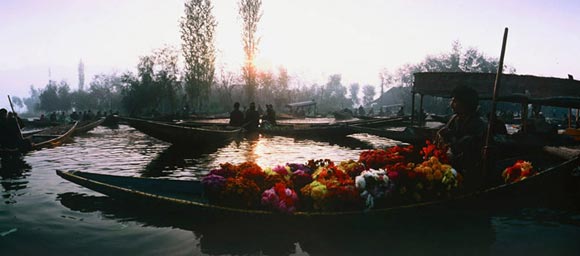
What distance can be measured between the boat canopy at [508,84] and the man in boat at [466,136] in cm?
1261

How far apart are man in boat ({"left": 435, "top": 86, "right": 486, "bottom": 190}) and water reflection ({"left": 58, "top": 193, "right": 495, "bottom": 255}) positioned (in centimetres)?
Answer: 69

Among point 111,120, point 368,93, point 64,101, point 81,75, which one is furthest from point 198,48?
point 81,75

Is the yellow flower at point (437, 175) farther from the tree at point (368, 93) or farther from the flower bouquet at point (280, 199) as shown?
the tree at point (368, 93)

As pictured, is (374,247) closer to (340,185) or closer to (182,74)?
(340,185)

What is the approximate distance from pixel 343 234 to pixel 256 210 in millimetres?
1303

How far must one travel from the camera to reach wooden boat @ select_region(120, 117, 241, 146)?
13633mm

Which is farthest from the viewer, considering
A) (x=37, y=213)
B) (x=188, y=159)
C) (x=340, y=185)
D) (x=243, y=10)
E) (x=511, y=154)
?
(x=243, y=10)

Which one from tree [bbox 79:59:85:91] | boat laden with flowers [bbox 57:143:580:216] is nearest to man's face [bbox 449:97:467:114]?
boat laden with flowers [bbox 57:143:580:216]

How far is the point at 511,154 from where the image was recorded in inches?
408

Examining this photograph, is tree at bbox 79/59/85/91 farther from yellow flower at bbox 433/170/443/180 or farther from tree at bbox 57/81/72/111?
yellow flower at bbox 433/170/443/180

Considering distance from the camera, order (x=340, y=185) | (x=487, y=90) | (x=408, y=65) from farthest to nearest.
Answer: (x=408, y=65), (x=487, y=90), (x=340, y=185)

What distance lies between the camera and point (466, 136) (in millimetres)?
5613

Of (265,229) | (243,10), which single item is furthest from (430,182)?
(243,10)

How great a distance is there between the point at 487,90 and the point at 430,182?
47.3 ft
